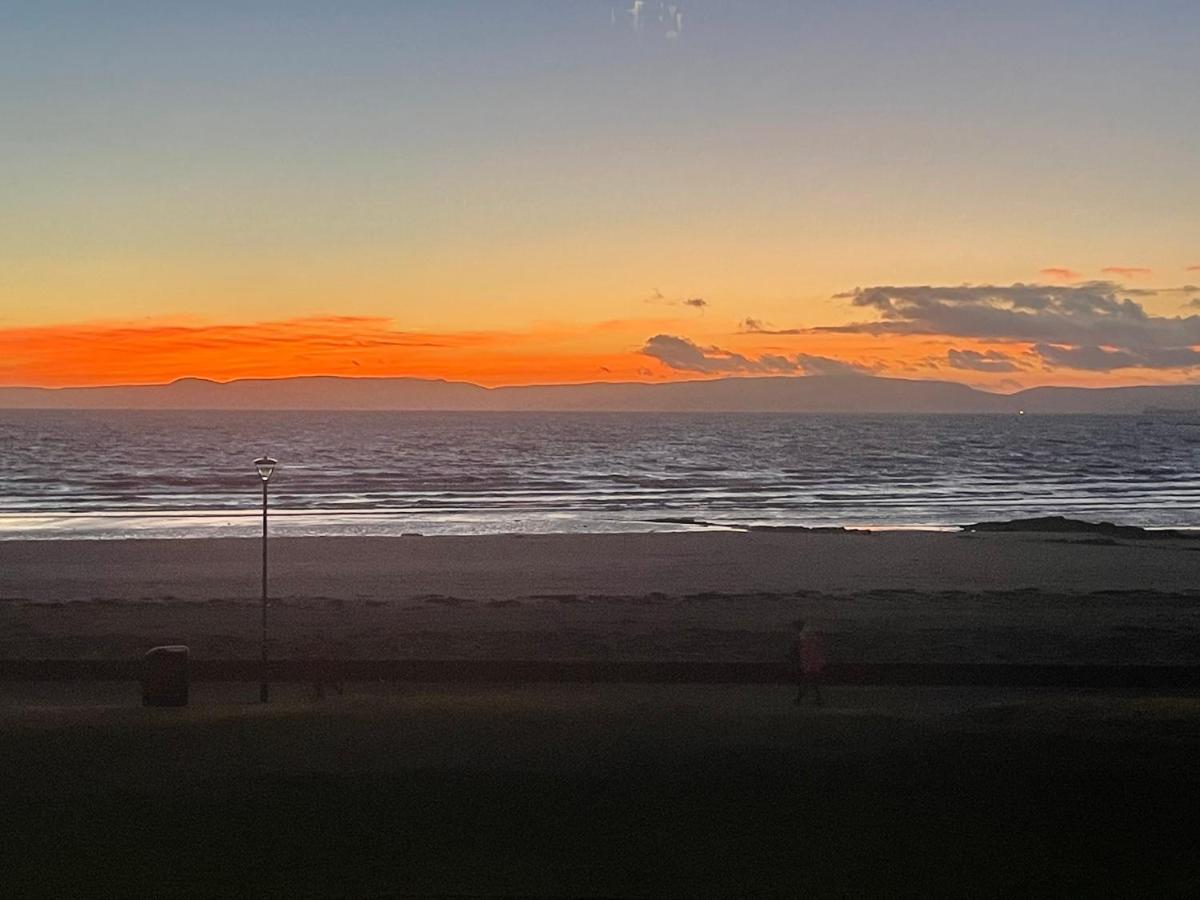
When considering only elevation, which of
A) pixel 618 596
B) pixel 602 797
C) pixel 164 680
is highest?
pixel 164 680

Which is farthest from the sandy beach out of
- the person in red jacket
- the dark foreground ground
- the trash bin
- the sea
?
the sea

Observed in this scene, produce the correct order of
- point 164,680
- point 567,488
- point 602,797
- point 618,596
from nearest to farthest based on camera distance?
point 602,797
point 164,680
point 618,596
point 567,488

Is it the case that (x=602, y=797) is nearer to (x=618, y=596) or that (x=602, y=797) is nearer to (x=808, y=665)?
(x=808, y=665)

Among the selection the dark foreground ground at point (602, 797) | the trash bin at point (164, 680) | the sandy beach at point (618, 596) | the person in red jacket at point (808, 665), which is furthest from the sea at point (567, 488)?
the dark foreground ground at point (602, 797)

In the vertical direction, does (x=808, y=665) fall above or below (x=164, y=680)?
above

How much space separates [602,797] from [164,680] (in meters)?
5.63

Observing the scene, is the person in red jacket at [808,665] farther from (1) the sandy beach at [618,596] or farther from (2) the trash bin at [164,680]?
(2) the trash bin at [164,680]

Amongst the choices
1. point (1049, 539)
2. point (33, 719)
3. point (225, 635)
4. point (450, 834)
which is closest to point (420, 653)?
point (225, 635)

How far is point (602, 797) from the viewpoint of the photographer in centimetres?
980

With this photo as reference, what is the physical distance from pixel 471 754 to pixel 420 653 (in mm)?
6217

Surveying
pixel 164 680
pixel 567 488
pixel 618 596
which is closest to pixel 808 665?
pixel 164 680

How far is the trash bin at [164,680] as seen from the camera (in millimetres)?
13148

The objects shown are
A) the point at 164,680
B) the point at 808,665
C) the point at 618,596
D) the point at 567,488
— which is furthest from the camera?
the point at 567,488

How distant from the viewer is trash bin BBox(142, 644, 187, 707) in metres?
13.1
